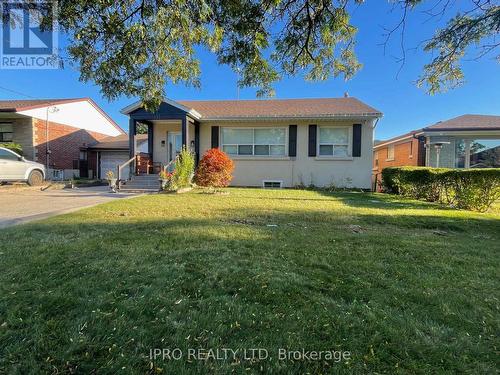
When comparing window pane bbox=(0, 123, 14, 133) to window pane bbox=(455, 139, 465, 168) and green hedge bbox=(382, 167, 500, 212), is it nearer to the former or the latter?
green hedge bbox=(382, 167, 500, 212)

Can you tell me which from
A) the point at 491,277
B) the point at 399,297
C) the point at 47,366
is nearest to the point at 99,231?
the point at 47,366

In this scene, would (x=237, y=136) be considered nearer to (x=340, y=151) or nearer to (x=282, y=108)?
(x=282, y=108)

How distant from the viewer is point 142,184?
13328 mm

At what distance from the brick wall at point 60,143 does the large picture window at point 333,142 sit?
17462mm

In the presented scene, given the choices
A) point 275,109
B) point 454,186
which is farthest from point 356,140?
point 454,186

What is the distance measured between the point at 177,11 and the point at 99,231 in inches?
Result: 142

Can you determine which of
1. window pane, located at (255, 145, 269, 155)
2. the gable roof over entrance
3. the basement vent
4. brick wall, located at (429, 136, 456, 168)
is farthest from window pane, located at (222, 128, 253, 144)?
brick wall, located at (429, 136, 456, 168)

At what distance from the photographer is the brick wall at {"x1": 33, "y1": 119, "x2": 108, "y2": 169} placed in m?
19.0

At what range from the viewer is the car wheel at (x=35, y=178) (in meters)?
13.3

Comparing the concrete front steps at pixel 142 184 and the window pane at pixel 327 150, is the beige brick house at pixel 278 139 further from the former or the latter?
the concrete front steps at pixel 142 184

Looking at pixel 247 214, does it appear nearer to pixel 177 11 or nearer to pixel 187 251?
pixel 187 251

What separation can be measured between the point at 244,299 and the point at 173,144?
47.4ft

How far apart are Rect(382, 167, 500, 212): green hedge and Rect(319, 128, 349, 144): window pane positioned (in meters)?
3.24

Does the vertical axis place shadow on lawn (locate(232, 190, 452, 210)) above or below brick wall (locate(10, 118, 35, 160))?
below
